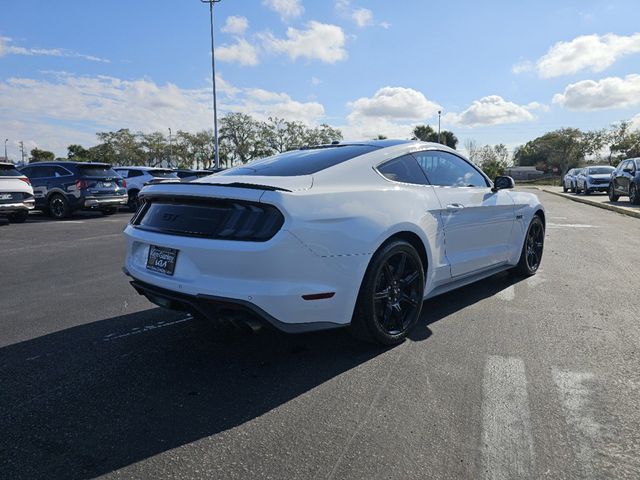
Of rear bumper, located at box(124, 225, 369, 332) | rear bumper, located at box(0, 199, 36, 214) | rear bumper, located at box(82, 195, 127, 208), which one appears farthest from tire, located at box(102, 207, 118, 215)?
rear bumper, located at box(124, 225, 369, 332)

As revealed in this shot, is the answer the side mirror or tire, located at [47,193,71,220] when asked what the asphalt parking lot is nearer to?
the side mirror

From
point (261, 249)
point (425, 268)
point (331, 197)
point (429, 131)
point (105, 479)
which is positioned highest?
point (429, 131)

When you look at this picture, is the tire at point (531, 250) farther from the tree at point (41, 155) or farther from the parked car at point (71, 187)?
the tree at point (41, 155)

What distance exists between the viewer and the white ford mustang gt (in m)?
2.87

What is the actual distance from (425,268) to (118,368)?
7.85ft

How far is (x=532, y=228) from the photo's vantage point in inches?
231

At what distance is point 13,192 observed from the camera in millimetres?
12320

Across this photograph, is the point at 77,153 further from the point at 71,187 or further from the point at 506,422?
the point at 506,422

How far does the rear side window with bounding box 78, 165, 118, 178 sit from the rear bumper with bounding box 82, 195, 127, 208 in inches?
27.7

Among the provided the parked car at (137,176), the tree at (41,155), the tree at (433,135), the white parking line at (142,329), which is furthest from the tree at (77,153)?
the white parking line at (142,329)

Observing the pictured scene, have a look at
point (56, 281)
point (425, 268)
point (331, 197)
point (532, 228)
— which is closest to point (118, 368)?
point (331, 197)

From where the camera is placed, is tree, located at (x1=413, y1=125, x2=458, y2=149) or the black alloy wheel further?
tree, located at (x1=413, y1=125, x2=458, y2=149)

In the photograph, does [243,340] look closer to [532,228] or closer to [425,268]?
[425,268]

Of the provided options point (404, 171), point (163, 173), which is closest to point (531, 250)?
point (404, 171)
